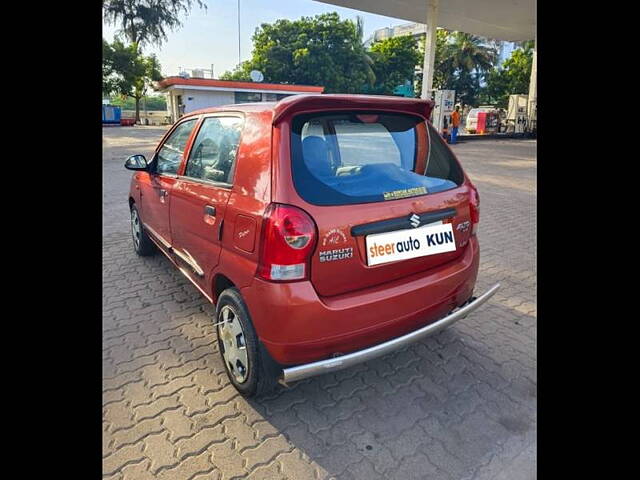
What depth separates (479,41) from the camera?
145 feet

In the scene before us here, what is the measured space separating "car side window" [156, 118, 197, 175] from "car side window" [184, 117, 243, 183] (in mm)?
276

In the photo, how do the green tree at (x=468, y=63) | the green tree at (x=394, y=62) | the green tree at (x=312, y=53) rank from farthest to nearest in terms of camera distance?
the green tree at (x=394, y=62), the green tree at (x=468, y=63), the green tree at (x=312, y=53)

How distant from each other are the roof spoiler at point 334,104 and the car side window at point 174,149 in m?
1.43

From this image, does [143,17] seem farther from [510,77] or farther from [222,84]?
[510,77]

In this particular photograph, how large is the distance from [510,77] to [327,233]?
43.7m

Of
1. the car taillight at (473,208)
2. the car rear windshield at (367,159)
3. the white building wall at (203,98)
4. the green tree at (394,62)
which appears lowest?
the car taillight at (473,208)

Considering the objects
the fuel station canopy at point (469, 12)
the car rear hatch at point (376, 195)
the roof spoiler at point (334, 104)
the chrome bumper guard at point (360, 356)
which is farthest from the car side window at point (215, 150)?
the fuel station canopy at point (469, 12)

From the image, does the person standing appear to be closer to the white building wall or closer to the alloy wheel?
the white building wall

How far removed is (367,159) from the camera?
99.2 inches

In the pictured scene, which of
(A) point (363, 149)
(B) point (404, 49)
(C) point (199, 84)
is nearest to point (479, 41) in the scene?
(B) point (404, 49)

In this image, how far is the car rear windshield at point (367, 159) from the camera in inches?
85.6

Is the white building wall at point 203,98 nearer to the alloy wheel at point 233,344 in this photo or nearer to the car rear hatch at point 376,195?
the car rear hatch at point 376,195
